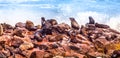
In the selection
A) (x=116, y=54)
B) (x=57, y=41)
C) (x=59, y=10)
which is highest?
(x=57, y=41)

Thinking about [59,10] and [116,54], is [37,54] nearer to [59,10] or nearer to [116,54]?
[116,54]

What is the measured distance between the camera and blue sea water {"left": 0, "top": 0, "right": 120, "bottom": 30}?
49987 millimetres

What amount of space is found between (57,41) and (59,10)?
39880 mm

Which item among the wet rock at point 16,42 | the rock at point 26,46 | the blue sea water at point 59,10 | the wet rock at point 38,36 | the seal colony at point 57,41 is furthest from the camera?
the blue sea water at point 59,10

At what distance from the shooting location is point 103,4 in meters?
68.4

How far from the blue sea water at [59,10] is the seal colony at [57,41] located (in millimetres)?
23694

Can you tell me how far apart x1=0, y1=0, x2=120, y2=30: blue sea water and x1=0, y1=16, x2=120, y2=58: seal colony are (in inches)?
933

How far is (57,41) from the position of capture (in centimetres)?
2030

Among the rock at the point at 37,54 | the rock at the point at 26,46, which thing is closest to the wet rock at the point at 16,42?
the rock at the point at 26,46

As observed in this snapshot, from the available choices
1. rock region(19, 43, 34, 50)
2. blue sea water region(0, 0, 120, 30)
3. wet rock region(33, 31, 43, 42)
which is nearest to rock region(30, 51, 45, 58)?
rock region(19, 43, 34, 50)

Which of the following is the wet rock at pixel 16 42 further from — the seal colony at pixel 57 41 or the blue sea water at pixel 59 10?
the blue sea water at pixel 59 10

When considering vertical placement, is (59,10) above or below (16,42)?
below

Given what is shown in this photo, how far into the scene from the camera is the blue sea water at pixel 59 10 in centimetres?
4999

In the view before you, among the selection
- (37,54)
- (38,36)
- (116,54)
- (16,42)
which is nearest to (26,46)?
(16,42)
